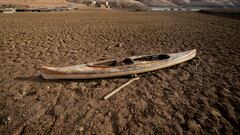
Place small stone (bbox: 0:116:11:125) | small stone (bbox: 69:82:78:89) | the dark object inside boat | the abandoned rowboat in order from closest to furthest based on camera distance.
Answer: small stone (bbox: 0:116:11:125), the abandoned rowboat, small stone (bbox: 69:82:78:89), the dark object inside boat

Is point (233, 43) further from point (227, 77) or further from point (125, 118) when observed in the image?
point (125, 118)

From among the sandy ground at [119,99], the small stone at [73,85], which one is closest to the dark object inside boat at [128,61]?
the sandy ground at [119,99]

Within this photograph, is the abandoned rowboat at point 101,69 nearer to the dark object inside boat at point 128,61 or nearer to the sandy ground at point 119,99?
the dark object inside boat at point 128,61

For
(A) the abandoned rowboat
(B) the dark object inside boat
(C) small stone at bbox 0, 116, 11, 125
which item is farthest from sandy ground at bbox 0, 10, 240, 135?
(B) the dark object inside boat

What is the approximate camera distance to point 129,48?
422 inches

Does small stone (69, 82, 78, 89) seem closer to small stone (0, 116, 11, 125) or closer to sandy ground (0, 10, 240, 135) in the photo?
sandy ground (0, 10, 240, 135)

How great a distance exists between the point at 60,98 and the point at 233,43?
1226 centimetres

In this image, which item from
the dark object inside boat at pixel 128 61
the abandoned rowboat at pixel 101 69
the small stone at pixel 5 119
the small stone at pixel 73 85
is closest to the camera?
the small stone at pixel 5 119

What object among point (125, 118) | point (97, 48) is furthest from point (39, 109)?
point (97, 48)

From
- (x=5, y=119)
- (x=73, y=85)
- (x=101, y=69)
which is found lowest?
(x=5, y=119)

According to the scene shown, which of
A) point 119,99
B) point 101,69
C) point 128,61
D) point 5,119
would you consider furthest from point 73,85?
point 128,61

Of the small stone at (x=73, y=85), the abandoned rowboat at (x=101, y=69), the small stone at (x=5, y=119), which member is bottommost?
the small stone at (x=5, y=119)

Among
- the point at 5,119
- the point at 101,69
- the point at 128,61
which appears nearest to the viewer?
the point at 5,119

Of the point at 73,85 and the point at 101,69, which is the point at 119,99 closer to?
the point at 101,69
